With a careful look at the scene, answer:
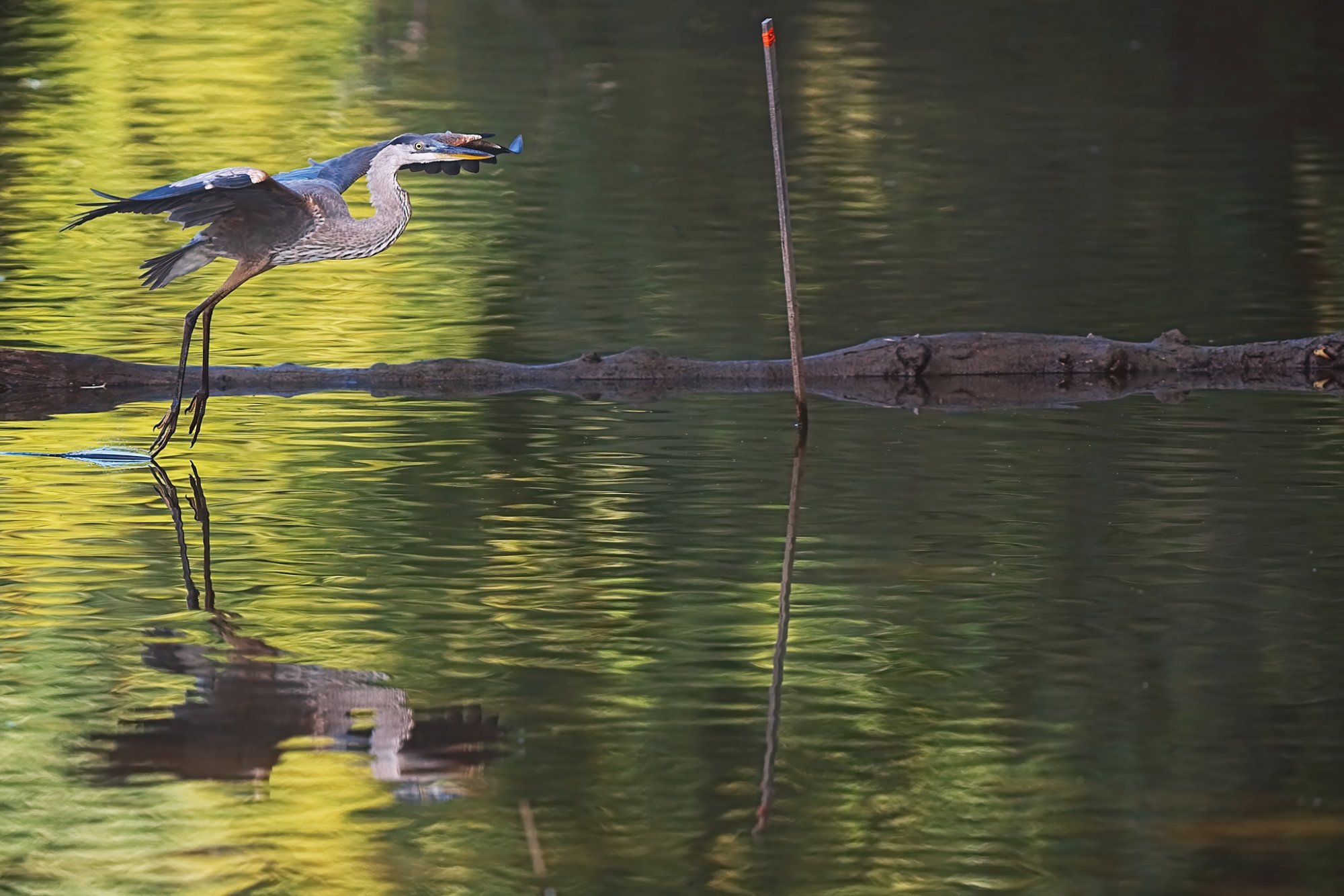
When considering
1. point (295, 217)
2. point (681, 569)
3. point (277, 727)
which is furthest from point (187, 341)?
point (277, 727)

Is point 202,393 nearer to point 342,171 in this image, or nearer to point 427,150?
point 342,171

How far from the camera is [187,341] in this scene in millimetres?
12023

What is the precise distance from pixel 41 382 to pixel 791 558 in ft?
17.3

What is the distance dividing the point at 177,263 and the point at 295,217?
932 millimetres

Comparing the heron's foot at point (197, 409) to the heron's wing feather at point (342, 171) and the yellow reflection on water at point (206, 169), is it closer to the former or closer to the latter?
the heron's wing feather at point (342, 171)

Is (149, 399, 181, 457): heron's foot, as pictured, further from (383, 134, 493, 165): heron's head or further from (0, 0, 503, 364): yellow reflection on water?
(0, 0, 503, 364): yellow reflection on water

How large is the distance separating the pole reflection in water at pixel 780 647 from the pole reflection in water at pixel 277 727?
2.61ft

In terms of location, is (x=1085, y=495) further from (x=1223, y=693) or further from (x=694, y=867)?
(x=694, y=867)

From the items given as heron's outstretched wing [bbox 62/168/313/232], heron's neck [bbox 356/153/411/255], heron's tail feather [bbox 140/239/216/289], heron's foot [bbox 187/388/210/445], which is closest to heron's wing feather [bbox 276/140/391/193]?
heron's neck [bbox 356/153/411/255]

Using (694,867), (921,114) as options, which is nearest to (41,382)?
(694,867)

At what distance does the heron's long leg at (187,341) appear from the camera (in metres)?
11.7

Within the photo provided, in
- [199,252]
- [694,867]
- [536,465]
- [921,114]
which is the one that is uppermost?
[921,114]

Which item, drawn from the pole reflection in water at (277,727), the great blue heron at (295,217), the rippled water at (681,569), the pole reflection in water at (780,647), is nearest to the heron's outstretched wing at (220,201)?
the great blue heron at (295,217)

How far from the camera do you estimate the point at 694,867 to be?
6.35 m
